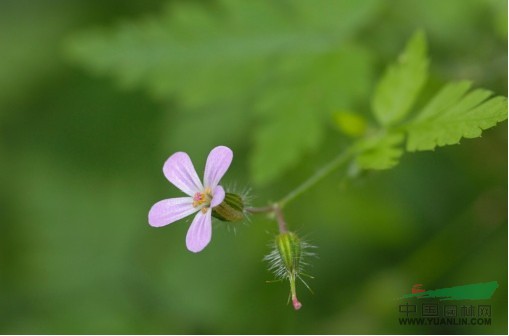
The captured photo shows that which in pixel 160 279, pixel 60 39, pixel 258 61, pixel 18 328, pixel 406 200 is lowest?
pixel 18 328

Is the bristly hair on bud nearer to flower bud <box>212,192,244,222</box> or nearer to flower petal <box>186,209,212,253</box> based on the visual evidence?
flower bud <box>212,192,244,222</box>

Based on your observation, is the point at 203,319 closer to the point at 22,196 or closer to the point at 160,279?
the point at 160,279

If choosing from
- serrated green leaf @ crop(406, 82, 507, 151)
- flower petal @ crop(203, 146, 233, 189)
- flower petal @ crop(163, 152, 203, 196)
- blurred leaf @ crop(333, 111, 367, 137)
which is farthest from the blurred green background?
flower petal @ crop(203, 146, 233, 189)

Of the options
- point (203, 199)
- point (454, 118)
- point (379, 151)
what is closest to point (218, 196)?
point (203, 199)

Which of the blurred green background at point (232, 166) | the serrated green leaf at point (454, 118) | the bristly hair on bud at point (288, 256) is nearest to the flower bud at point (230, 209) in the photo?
the bristly hair on bud at point (288, 256)

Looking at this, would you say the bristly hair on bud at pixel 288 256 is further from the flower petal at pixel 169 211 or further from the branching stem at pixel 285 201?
the flower petal at pixel 169 211

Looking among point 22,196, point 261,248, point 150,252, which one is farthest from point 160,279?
point 22,196
